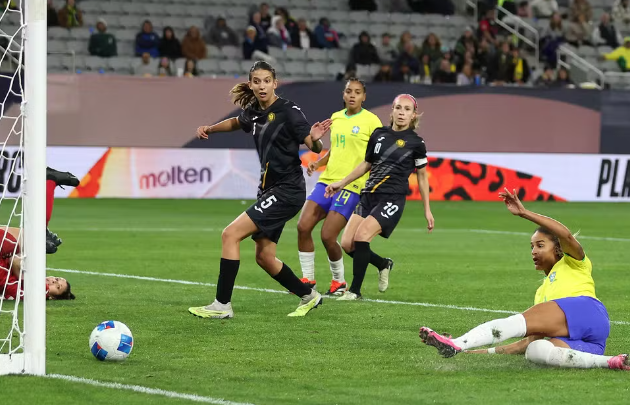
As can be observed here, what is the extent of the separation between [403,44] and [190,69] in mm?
5470

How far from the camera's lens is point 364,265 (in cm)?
1084

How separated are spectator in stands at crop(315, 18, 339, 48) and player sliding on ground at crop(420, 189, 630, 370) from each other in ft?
71.5

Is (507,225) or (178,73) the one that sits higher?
(178,73)

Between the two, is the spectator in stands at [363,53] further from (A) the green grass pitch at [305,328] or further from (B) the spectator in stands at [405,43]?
(A) the green grass pitch at [305,328]

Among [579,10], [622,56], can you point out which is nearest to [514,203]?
[622,56]

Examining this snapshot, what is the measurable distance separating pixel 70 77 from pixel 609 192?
42.0 feet

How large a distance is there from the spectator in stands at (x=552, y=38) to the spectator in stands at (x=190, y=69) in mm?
9846

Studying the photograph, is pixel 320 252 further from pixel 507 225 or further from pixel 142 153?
pixel 142 153

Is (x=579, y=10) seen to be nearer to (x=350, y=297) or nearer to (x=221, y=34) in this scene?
(x=221, y=34)

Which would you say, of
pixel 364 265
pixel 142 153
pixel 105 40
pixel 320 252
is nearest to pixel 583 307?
pixel 364 265

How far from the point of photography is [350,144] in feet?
37.9

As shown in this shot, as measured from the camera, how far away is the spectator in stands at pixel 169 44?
2664 cm

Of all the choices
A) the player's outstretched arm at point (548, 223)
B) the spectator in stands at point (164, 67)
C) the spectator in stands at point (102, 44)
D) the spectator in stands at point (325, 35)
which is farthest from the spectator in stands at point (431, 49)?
the player's outstretched arm at point (548, 223)

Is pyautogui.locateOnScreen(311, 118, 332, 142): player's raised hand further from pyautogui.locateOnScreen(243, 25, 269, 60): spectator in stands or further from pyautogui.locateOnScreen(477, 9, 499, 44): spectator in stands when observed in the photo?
pyautogui.locateOnScreen(477, 9, 499, 44): spectator in stands
